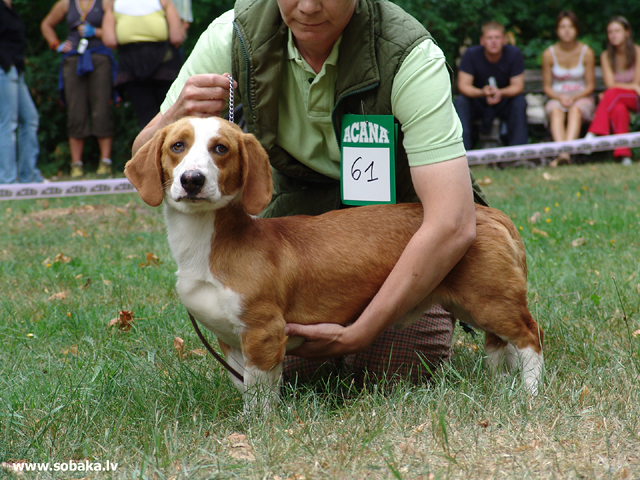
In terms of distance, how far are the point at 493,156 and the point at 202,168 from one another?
724 cm

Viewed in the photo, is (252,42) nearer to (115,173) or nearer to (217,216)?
(217,216)

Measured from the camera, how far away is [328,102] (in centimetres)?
296

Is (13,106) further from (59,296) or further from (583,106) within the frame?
(583,106)

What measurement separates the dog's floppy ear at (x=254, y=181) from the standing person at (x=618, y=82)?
28.2 feet

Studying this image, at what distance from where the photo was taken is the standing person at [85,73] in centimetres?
937

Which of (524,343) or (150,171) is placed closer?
(150,171)

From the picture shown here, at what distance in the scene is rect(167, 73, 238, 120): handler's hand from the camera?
8.61 ft

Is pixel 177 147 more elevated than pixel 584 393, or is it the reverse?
pixel 177 147

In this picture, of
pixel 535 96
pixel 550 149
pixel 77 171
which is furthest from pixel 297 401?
pixel 535 96

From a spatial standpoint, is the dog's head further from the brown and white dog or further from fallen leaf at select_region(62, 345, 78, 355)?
fallen leaf at select_region(62, 345, 78, 355)

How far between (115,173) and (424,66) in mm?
8539

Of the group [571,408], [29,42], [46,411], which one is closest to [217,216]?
[46,411]

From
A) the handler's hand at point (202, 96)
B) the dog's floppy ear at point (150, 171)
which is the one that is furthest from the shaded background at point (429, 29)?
the dog's floppy ear at point (150, 171)

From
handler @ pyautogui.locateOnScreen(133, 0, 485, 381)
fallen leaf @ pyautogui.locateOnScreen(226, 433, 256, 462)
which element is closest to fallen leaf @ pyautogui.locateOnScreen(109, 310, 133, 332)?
handler @ pyautogui.locateOnScreen(133, 0, 485, 381)
